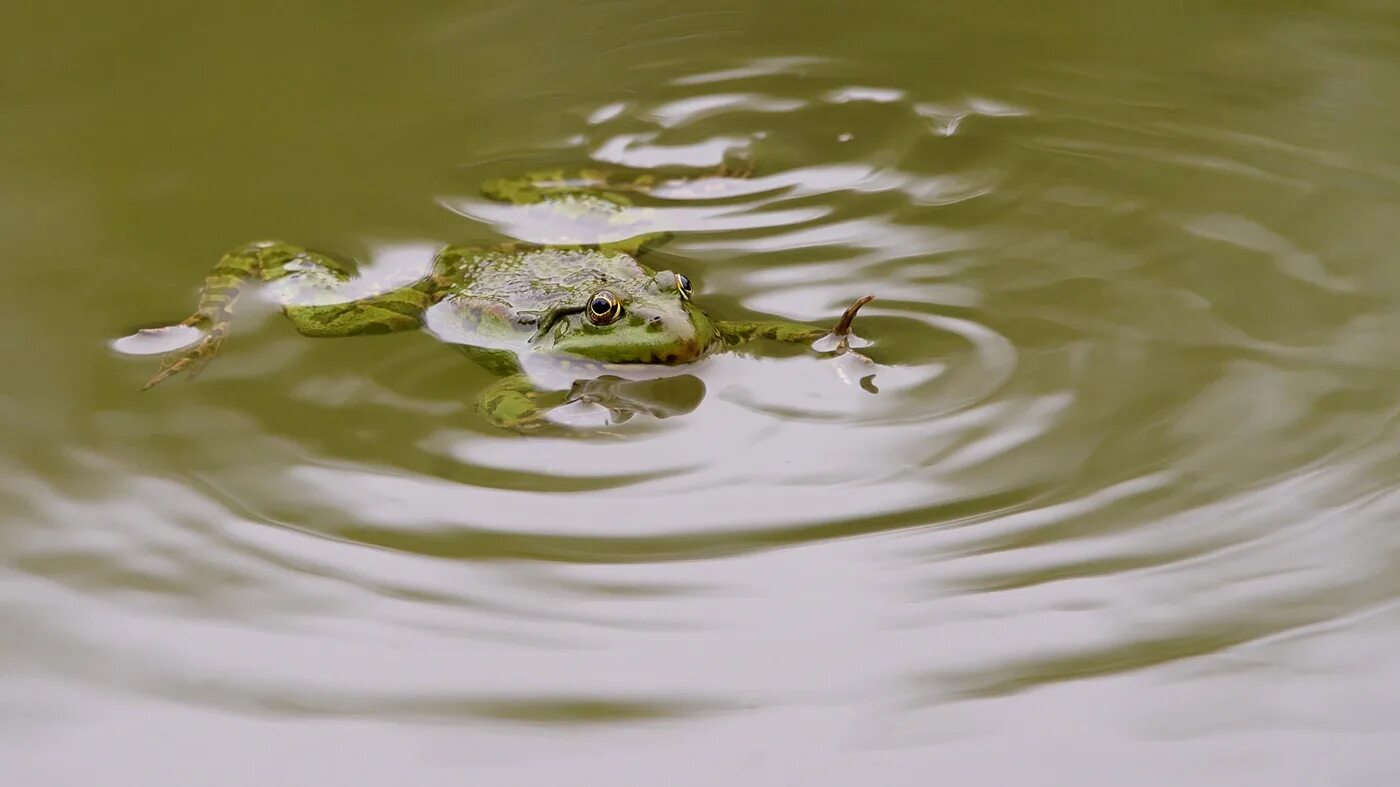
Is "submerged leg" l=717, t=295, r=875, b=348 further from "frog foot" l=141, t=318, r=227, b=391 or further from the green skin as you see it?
"frog foot" l=141, t=318, r=227, b=391

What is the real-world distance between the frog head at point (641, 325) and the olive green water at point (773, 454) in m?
0.16

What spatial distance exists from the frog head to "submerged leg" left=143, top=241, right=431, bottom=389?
0.57 m

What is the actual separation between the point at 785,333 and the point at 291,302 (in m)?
1.49

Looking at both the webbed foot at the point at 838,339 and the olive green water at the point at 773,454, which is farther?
the webbed foot at the point at 838,339

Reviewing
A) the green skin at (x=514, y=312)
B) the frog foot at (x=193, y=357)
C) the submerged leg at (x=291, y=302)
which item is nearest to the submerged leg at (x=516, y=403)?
the green skin at (x=514, y=312)

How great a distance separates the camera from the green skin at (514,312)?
3.29 meters

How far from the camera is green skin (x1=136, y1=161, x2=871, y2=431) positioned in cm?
329

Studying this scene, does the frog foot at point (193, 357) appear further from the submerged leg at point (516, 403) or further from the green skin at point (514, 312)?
the submerged leg at point (516, 403)

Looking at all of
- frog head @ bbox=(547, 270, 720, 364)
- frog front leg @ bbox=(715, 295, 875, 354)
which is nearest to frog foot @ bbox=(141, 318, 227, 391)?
frog head @ bbox=(547, 270, 720, 364)

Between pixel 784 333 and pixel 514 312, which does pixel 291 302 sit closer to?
pixel 514 312

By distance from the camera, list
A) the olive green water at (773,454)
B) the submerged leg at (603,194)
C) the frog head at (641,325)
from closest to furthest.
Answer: the olive green water at (773,454), the frog head at (641,325), the submerged leg at (603,194)

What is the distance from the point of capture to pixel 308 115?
467 centimetres

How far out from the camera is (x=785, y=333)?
342 centimetres

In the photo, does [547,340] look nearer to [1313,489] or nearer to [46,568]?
[46,568]
